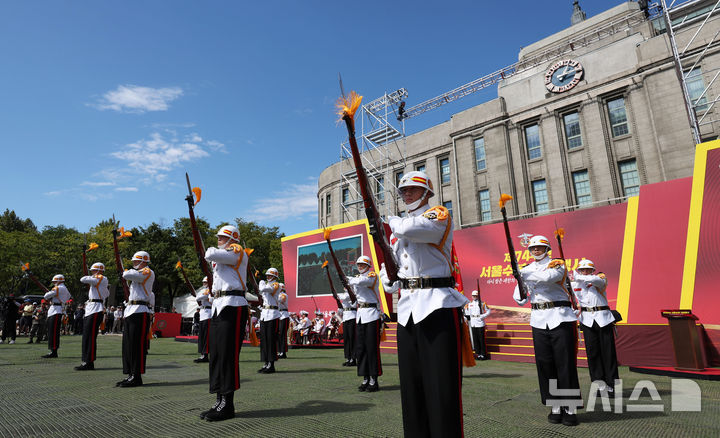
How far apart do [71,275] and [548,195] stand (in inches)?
1343

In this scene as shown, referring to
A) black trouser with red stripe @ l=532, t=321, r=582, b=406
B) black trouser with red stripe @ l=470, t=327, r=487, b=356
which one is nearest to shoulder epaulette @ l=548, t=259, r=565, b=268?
black trouser with red stripe @ l=532, t=321, r=582, b=406

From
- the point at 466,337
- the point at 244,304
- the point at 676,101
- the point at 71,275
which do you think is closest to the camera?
the point at 466,337

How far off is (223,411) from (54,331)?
9.53 metres

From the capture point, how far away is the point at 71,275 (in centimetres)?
3009

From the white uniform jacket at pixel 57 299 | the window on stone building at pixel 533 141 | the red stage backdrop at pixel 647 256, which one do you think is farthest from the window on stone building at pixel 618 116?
the white uniform jacket at pixel 57 299

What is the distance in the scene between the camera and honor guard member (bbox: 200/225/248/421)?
4.81 metres

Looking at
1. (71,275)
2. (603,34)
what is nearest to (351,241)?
(603,34)

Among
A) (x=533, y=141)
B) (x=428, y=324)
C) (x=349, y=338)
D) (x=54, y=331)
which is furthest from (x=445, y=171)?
(x=428, y=324)

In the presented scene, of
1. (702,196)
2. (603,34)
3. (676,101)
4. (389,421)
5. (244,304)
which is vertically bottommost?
(389,421)

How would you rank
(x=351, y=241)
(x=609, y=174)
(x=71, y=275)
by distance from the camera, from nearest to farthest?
(x=609, y=174) < (x=351, y=241) < (x=71, y=275)

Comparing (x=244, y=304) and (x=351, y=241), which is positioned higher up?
(x=351, y=241)

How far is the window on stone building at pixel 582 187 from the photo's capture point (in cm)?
2166

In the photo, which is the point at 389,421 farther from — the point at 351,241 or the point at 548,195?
the point at 548,195

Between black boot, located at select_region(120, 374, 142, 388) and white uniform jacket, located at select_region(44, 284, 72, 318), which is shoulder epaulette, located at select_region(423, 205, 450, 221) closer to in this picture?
black boot, located at select_region(120, 374, 142, 388)
